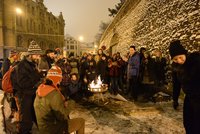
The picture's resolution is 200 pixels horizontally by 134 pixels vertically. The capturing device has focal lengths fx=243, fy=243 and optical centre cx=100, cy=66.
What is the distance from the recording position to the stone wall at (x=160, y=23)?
9.03 m

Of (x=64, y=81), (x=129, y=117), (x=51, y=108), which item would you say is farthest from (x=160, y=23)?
(x=51, y=108)

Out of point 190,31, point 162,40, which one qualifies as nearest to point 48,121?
point 190,31

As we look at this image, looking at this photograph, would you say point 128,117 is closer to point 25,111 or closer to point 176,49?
point 25,111

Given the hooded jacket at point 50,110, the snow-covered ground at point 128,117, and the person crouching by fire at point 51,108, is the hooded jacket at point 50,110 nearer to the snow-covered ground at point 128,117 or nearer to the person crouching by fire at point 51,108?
the person crouching by fire at point 51,108

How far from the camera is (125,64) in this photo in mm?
11688

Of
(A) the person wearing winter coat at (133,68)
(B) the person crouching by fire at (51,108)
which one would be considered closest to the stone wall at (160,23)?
(A) the person wearing winter coat at (133,68)

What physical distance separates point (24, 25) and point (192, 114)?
41.5m

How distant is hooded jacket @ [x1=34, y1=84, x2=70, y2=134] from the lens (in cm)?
360

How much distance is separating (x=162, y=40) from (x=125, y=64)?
7.26 ft

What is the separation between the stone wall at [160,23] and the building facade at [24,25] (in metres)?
14.0

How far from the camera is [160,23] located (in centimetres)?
1269

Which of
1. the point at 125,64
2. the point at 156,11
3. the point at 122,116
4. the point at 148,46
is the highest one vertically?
the point at 156,11

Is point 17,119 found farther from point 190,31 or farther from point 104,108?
point 190,31

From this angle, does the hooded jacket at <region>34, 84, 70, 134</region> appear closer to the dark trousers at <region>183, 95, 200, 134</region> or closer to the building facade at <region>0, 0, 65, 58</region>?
the dark trousers at <region>183, 95, 200, 134</region>
